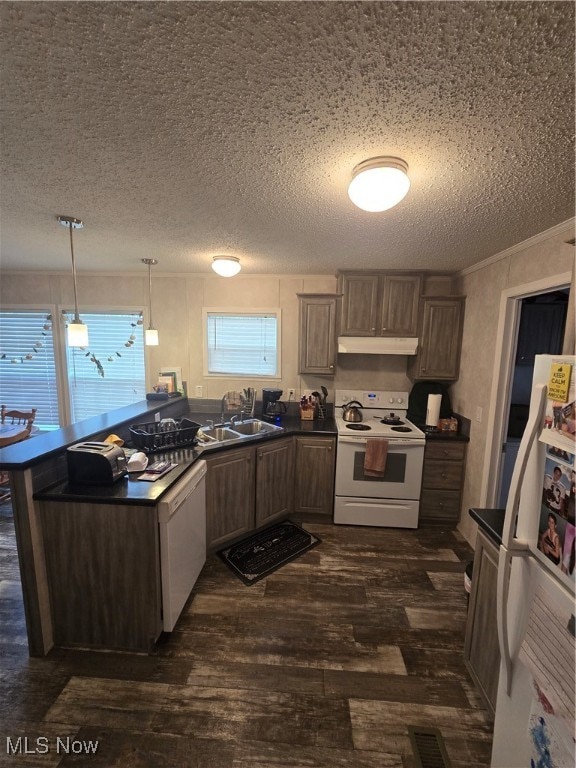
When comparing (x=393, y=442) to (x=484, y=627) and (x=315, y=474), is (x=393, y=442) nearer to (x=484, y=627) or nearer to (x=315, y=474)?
(x=315, y=474)

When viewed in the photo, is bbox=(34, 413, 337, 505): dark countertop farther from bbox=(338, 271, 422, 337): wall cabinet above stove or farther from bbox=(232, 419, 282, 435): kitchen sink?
bbox=(338, 271, 422, 337): wall cabinet above stove

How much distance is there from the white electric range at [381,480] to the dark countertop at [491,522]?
123cm

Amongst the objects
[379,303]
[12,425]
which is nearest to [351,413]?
[379,303]

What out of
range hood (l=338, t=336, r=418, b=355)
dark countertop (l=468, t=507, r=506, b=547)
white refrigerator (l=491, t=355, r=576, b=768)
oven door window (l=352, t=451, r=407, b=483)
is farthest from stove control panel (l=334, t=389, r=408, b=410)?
Answer: white refrigerator (l=491, t=355, r=576, b=768)

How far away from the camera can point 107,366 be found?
3742 mm

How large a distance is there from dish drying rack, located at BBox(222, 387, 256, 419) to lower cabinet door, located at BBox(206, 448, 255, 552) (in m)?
0.80

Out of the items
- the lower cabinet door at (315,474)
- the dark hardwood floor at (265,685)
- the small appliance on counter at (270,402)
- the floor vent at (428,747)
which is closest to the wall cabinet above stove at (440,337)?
the lower cabinet door at (315,474)

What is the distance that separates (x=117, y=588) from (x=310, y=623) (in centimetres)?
114

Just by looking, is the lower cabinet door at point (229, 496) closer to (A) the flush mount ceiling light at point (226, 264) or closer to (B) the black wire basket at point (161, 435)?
(B) the black wire basket at point (161, 435)

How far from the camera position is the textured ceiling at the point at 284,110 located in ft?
2.36

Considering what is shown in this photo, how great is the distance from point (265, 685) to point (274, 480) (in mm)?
1425

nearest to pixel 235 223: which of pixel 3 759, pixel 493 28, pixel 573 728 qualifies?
pixel 493 28

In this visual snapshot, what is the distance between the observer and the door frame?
2352mm

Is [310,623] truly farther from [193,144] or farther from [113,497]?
[193,144]
